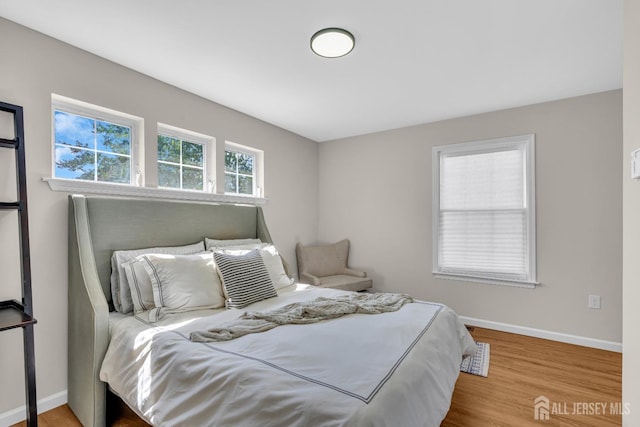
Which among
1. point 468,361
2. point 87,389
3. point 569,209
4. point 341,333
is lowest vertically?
point 468,361

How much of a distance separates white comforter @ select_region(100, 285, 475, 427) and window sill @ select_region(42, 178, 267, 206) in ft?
3.24

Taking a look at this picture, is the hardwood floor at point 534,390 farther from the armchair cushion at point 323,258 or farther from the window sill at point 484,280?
the armchair cushion at point 323,258

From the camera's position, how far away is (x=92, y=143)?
239 centimetres

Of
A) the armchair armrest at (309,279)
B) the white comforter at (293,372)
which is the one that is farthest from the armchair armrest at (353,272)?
the white comforter at (293,372)

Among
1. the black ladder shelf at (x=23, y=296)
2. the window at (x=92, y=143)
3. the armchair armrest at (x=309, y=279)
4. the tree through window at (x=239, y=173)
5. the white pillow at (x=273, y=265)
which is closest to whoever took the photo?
the black ladder shelf at (x=23, y=296)

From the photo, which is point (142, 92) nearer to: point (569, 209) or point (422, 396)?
point (422, 396)

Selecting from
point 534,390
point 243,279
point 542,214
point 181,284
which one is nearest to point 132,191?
point 181,284

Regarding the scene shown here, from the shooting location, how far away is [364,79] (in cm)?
272

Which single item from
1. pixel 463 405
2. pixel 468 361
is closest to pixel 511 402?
pixel 463 405

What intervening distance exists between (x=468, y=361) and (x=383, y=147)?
106 inches

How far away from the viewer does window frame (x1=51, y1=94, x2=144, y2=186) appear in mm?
2162

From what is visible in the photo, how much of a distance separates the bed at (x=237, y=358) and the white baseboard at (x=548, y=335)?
5.43 ft

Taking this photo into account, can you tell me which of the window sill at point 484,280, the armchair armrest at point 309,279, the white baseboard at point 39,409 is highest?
the window sill at point 484,280

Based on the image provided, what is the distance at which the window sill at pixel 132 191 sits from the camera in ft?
6.99
